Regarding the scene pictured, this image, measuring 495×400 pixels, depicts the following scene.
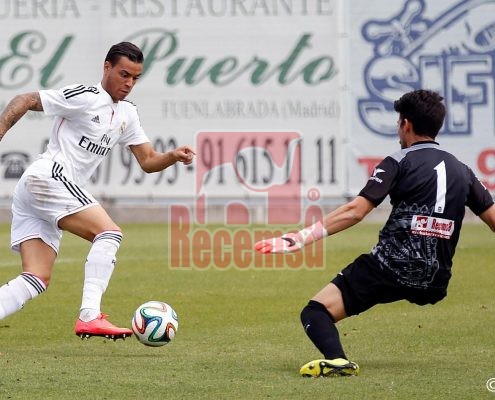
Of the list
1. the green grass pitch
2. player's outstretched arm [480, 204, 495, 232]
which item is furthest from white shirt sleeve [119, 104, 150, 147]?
player's outstretched arm [480, 204, 495, 232]

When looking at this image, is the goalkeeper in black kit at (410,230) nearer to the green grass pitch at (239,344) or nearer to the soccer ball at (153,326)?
the green grass pitch at (239,344)

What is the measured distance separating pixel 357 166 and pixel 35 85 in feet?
19.5

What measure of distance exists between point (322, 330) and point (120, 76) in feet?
8.22

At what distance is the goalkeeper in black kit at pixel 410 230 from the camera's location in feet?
25.0

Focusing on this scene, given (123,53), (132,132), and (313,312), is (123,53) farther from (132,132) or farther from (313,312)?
(313,312)

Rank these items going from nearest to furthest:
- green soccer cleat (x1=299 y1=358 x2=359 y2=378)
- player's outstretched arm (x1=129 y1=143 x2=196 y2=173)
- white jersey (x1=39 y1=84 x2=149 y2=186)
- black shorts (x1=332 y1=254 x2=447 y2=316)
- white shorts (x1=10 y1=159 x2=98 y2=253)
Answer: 1. green soccer cleat (x1=299 y1=358 x2=359 y2=378)
2. black shorts (x1=332 y1=254 x2=447 y2=316)
3. white shorts (x1=10 y1=159 x2=98 y2=253)
4. white jersey (x1=39 y1=84 x2=149 y2=186)
5. player's outstretched arm (x1=129 y1=143 x2=196 y2=173)

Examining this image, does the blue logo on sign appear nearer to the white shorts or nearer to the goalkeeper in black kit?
the white shorts

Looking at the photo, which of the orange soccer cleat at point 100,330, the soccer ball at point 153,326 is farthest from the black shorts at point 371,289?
the orange soccer cleat at point 100,330

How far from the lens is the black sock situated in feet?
25.0

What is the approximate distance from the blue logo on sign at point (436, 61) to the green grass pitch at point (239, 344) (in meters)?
6.91

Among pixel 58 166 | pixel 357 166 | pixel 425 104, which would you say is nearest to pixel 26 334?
pixel 58 166

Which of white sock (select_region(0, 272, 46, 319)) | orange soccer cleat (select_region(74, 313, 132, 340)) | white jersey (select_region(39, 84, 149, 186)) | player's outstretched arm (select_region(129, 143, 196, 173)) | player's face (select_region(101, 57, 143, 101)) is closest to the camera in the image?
orange soccer cleat (select_region(74, 313, 132, 340))

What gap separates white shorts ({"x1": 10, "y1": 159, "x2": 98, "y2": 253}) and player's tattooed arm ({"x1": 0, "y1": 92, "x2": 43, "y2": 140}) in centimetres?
42

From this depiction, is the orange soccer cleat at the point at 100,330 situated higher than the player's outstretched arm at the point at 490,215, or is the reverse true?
the player's outstretched arm at the point at 490,215
